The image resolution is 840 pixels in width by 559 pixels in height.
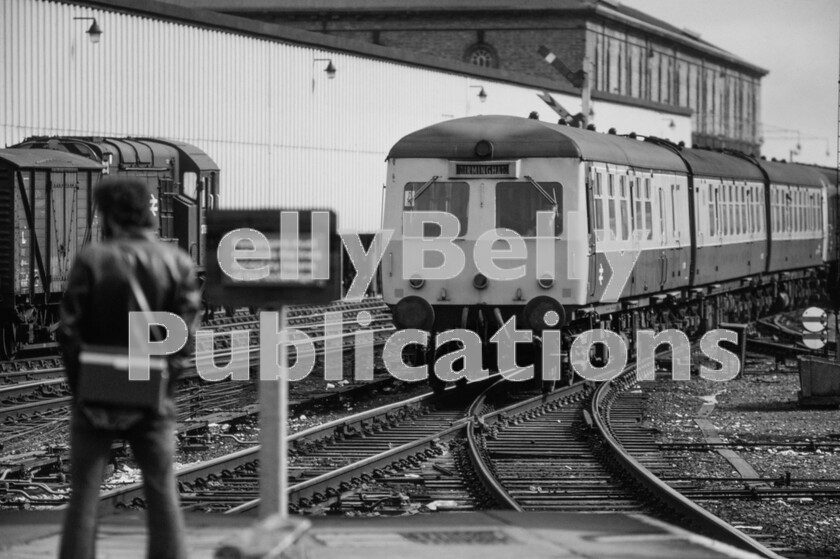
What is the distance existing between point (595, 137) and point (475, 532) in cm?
1095

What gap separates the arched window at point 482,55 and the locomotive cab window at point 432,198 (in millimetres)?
50780

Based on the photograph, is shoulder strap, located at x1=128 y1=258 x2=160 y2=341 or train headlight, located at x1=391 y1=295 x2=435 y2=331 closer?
shoulder strap, located at x1=128 y1=258 x2=160 y2=341

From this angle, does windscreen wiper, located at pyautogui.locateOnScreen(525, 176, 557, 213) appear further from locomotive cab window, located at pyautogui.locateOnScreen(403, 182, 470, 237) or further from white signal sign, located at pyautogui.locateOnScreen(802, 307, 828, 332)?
white signal sign, located at pyautogui.locateOnScreen(802, 307, 828, 332)

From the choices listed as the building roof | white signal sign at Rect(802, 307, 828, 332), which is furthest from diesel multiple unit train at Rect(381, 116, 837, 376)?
the building roof

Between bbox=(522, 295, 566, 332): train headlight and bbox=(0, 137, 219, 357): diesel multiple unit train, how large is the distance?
19.1 feet

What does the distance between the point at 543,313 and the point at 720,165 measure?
10838 millimetres

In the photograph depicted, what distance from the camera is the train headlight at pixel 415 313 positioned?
16.6 m

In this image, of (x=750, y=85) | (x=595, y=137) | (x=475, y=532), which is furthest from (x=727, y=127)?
(x=475, y=532)

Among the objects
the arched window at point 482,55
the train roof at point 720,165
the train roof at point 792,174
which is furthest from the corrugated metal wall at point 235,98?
the arched window at point 482,55

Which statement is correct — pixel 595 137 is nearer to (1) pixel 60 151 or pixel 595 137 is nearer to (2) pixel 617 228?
(2) pixel 617 228

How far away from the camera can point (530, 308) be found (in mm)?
16422

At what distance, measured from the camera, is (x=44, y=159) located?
2141cm

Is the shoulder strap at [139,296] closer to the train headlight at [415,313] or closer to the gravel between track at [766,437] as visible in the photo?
the gravel between track at [766,437]

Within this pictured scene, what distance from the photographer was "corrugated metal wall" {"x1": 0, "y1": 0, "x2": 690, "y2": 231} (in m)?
26.0
